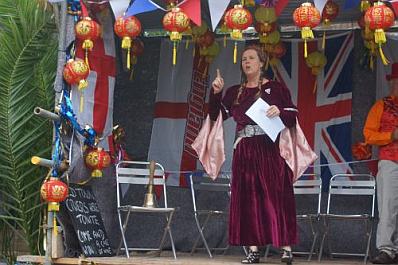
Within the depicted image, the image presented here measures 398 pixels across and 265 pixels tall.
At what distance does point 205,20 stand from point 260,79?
139 centimetres

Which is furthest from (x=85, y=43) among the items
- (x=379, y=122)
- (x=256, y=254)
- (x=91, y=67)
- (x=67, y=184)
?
(x=379, y=122)

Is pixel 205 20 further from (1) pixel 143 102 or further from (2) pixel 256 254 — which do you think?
(2) pixel 256 254

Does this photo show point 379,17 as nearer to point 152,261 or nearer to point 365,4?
point 365,4

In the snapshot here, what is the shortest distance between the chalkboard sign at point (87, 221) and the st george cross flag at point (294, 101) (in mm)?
1240

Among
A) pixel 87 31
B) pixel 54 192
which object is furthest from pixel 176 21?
pixel 54 192

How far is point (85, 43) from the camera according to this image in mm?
6598

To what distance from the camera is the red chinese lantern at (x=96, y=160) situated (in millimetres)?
6785

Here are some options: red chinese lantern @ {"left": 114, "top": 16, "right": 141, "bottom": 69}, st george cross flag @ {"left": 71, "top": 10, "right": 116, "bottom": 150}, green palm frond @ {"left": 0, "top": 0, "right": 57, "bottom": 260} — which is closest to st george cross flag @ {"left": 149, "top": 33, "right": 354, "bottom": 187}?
st george cross flag @ {"left": 71, "top": 10, "right": 116, "bottom": 150}

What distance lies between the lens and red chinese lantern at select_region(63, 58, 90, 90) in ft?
21.4

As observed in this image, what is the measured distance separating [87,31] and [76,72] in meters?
0.34

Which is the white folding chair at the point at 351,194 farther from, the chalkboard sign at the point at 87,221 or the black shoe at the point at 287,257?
the chalkboard sign at the point at 87,221

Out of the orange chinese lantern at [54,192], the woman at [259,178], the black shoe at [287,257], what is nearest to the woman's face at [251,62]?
the woman at [259,178]

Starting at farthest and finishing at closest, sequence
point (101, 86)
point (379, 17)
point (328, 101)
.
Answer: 1. point (328, 101)
2. point (101, 86)
3. point (379, 17)

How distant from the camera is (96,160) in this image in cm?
679
